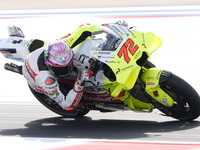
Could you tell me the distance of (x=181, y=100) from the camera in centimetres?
505

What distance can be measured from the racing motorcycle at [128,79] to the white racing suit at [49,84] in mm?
210

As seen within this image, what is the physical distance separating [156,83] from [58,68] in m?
1.16

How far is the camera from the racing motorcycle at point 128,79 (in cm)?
486

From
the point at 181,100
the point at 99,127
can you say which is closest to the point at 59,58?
the point at 99,127

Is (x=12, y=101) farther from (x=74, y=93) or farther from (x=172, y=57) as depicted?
(x=172, y=57)

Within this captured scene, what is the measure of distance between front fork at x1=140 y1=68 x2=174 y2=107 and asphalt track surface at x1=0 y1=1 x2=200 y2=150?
34cm

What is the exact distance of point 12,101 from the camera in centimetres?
709

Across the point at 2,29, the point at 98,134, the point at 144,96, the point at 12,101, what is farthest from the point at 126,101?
the point at 2,29

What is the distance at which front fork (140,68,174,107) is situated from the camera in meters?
4.91

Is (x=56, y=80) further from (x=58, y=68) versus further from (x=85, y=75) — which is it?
(x=85, y=75)

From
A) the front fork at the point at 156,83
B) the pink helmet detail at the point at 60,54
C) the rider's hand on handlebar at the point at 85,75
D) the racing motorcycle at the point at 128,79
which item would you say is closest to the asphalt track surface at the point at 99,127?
the racing motorcycle at the point at 128,79

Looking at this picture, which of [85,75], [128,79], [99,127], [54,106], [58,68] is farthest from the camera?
[54,106]

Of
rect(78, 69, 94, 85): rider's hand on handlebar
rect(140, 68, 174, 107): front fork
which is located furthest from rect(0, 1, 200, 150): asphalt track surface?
rect(78, 69, 94, 85): rider's hand on handlebar

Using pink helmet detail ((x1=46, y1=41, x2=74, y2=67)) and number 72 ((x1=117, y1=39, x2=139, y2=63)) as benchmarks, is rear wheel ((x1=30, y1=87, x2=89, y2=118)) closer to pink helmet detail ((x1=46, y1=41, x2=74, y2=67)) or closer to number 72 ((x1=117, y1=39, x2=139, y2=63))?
pink helmet detail ((x1=46, y1=41, x2=74, y2=67))
